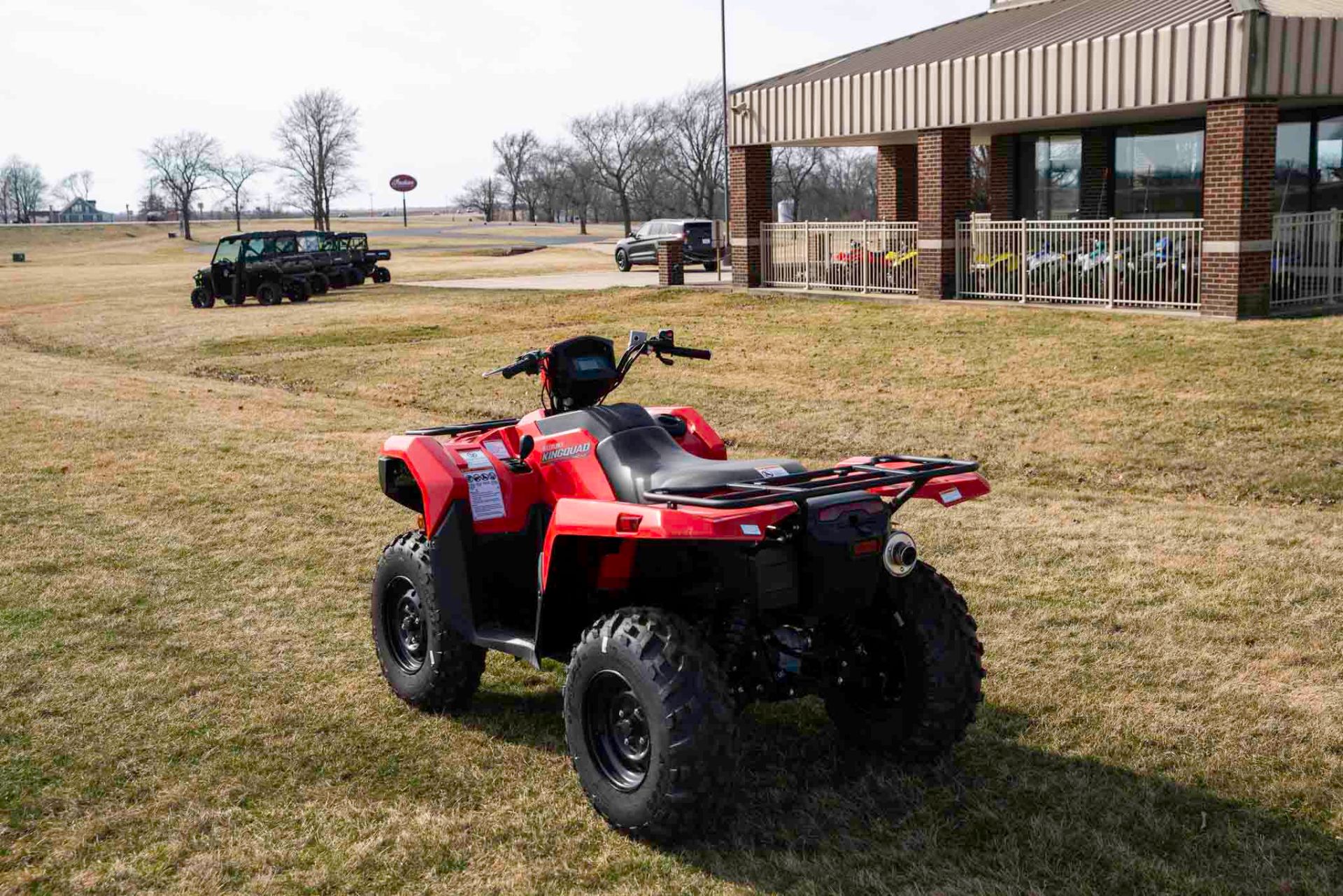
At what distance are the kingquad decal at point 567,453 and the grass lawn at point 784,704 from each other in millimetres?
1126

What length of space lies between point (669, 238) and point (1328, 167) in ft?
62.1

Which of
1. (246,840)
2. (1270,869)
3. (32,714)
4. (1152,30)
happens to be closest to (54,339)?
(1152,30)

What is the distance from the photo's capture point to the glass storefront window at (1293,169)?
19.4 meters

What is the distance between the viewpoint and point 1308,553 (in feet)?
25.5

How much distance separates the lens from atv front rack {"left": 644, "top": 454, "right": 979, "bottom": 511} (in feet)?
13.0

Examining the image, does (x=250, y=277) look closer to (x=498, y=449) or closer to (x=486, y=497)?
(x=498, y=449)

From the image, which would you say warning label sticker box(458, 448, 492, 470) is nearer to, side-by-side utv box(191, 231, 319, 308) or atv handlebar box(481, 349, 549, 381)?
atv handlebar box(481, 349, 549, 381)

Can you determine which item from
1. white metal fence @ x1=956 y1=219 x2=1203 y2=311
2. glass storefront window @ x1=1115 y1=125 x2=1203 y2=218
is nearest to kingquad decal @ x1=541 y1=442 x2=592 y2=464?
white metal fence @ x1=956 y1=219 x2=1203 y2=311

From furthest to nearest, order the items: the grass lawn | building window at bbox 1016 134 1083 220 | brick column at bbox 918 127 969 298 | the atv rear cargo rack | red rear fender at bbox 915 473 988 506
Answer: building window at bbox 1016 134 1083 220 → brick column at bbox 918 127 969 298 → the atv rear cargo rack → red rear fender at bbox 915 473 988 506 → the grass lawn

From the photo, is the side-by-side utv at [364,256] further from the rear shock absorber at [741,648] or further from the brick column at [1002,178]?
the rear shock absorber at [741,648]

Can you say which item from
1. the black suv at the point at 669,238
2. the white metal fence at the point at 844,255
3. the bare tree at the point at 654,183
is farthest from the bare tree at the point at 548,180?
the white metal fence at the point at 844,255

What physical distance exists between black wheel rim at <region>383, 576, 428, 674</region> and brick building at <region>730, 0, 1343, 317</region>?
14122 millimetres

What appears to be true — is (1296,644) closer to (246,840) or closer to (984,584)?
(984,584)

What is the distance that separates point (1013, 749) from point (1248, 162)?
14.0 meters
